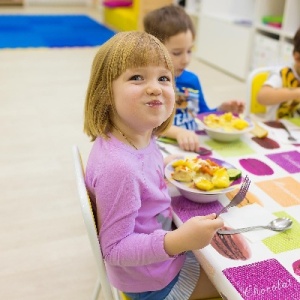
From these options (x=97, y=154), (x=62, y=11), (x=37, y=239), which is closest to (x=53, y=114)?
(x=37, y=239)

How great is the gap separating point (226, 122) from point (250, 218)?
1.46ft

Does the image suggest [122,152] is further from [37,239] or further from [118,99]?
[37,239]

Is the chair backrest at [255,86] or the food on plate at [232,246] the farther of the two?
the chair backrest at [255,86]

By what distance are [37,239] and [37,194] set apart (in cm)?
35

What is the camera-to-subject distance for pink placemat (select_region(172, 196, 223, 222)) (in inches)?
36.1

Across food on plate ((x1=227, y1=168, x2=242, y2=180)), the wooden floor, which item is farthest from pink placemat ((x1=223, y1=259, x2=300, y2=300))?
the wooden floor

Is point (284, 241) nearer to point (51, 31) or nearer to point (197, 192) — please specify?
point (197, 192)

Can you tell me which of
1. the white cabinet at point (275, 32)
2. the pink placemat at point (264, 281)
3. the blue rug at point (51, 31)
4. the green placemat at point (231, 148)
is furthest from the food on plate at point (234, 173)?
the blue rug at point (51, 31)

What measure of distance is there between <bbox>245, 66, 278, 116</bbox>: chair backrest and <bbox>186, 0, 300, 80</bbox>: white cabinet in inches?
65.8

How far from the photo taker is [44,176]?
7.41 feet

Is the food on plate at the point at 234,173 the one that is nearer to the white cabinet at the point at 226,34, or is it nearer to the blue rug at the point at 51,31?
the white cabinet at the point at 226,34

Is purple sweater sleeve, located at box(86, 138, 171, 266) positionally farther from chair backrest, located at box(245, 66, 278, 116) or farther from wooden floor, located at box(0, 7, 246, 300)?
chair backrest, located at box(245, 66, 278, 116)

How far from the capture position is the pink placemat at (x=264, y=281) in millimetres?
689

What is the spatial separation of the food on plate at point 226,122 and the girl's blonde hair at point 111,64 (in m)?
0.42
